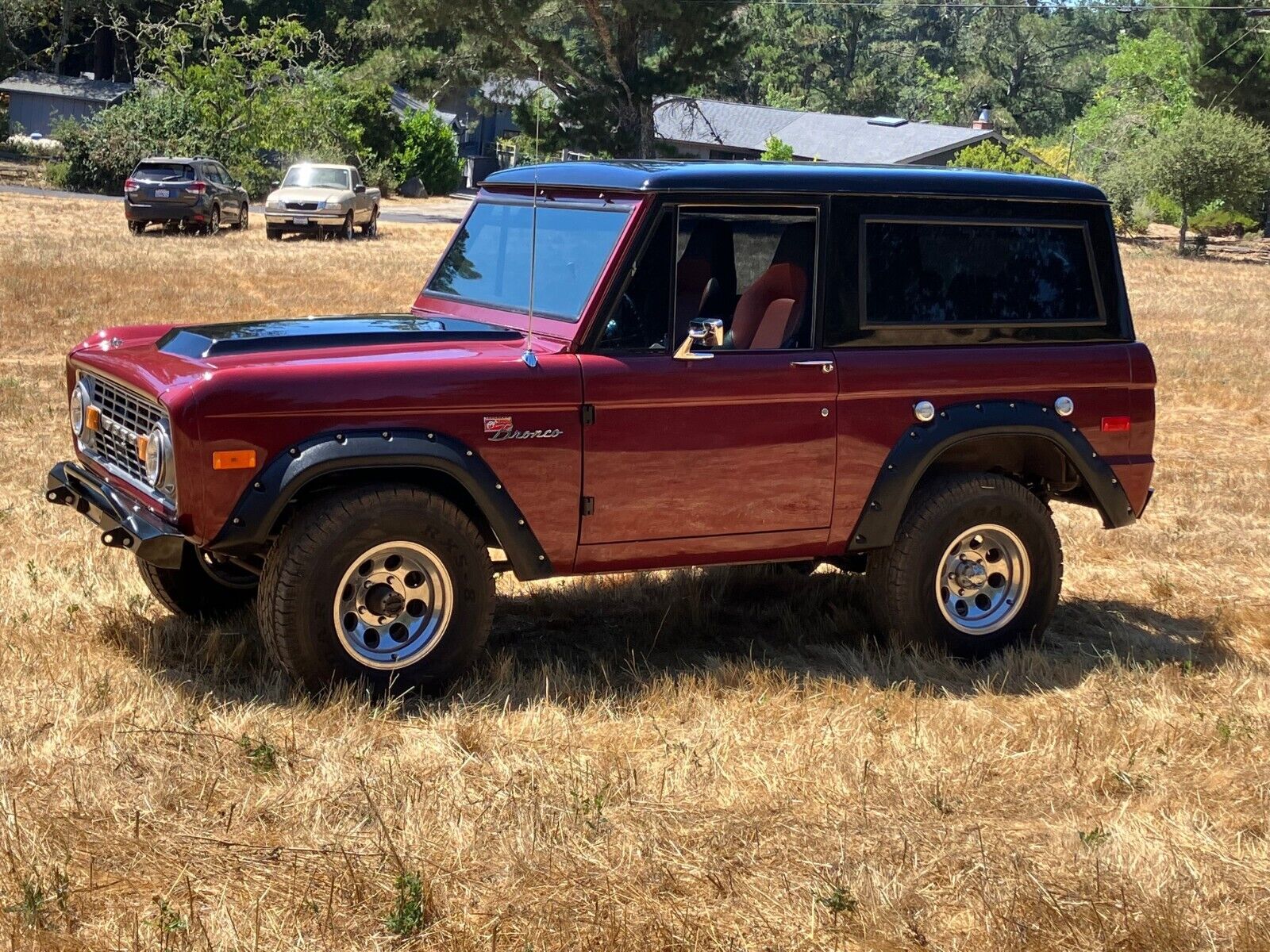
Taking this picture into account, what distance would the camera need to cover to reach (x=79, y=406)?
607 cm

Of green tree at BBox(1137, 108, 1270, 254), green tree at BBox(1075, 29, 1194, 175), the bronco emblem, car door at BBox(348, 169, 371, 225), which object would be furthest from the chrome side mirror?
green tree at BBox(1075, 29, 1194, 175)

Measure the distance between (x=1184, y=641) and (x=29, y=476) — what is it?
6.59 m

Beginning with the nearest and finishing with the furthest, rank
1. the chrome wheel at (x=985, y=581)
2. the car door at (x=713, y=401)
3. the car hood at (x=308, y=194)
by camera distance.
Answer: the car door at (x=713, y=401) < the chrome wheel at (x=985, y=581) < the car hood at (x=308, y=194)

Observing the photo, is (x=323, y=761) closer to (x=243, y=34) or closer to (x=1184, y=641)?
(x=1184, y=641)

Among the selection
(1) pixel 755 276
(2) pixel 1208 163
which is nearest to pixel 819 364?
(1) pixel 755 276

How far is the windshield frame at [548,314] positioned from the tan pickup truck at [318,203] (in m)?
25.6

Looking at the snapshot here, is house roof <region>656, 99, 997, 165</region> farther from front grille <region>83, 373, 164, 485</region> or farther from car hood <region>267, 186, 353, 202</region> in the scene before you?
front grille <region>83, 373, 164, 485</region>

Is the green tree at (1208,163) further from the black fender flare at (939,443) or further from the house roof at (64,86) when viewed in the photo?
the black fender flare at (939,443)

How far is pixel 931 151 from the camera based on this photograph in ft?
203

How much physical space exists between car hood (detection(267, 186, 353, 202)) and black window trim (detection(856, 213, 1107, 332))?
26.9 metres

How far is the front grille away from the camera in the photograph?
5.39m

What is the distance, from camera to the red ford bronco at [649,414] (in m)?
5.19

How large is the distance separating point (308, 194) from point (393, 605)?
2788 centimetres

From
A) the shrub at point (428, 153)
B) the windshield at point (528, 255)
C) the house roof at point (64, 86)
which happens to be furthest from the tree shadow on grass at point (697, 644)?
the house roof at point (64, 86)
